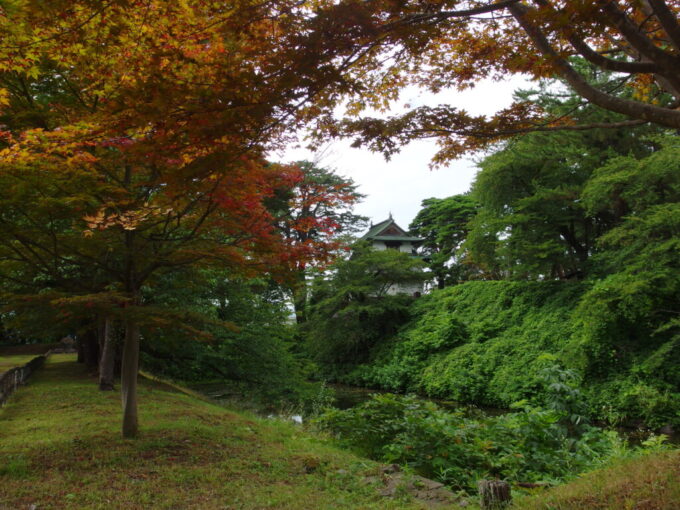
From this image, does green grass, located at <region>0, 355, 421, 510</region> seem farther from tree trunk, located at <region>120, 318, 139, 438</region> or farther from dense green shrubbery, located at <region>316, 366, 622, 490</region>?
dense green shrubbery, located at <region>316, 366, 622, 490</region>

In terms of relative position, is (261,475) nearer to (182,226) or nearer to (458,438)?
(458,438)

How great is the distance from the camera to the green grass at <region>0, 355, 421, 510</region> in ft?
15.0

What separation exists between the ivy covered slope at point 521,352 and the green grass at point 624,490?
110 inches

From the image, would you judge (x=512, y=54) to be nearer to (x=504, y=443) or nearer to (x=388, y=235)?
(x=504, y=443)

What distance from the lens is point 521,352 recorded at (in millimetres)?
16750

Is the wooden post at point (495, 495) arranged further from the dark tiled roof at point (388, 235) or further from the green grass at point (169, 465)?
the dark tiled roof at point (388, 235)

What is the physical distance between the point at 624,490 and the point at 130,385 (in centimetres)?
614

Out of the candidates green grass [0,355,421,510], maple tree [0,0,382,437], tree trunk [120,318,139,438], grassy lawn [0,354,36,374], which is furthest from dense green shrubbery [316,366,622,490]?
grassy lawn [0,354,36,374]

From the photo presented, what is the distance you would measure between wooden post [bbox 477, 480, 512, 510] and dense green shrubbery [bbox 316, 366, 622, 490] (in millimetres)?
1374

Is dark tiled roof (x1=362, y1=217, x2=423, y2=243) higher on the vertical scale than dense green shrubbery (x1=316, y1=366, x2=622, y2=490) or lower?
higher

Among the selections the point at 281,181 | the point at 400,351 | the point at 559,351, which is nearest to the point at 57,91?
the point at 281,181

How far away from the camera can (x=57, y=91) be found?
6.81 m

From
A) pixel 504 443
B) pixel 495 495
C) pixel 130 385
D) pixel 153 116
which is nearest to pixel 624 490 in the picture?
pixel 495 495

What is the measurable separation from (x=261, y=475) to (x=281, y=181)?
3956 millimetres
